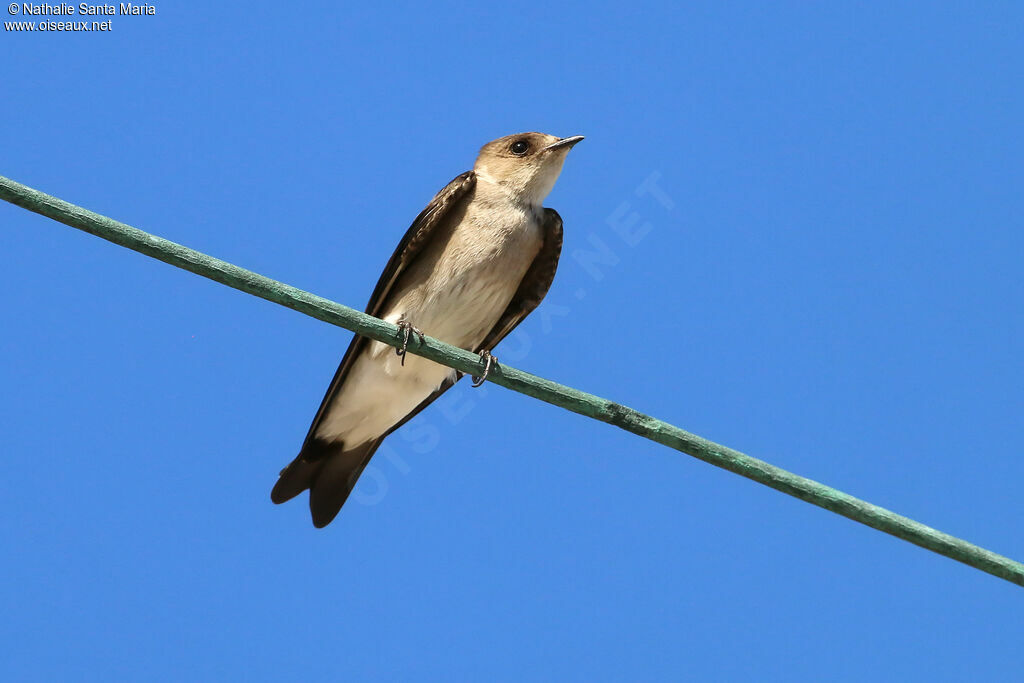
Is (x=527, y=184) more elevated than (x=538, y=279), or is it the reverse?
(x=527, y=184)

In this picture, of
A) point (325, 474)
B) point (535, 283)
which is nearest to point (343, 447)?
point (325, 474)

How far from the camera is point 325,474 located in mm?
7180

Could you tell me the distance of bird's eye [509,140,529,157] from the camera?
7.25 m

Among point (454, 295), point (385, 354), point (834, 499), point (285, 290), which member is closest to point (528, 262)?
point (454, 295)

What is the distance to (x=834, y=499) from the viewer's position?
393 cm

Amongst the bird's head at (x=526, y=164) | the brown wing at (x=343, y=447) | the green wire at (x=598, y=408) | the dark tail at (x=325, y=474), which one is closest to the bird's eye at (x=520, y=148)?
the bird's head at (x=526, y=164)

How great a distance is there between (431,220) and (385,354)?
2.74 feet

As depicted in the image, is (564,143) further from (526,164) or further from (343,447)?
(343,447)

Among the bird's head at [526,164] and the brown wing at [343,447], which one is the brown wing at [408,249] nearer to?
the brown wing at [343,447]

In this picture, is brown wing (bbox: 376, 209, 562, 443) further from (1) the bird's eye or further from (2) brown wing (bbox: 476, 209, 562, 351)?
(1) the bird's eye

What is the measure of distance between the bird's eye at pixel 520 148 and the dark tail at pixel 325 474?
6.80 ft

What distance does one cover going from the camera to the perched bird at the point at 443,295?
6598 mm

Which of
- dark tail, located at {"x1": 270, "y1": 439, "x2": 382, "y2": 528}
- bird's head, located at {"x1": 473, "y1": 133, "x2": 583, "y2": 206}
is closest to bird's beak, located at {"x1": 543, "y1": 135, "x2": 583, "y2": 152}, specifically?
bird's head, located at {"x1": 473, "y1": 133, "x2": 583, "y2": 206}

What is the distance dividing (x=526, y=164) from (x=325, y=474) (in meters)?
2.33
